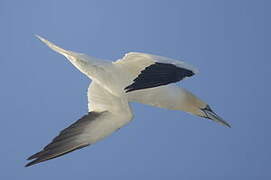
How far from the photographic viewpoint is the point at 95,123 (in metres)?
5.21

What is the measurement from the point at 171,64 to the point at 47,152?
1.45 metres

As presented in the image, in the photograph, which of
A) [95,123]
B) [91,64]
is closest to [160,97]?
[95,123]

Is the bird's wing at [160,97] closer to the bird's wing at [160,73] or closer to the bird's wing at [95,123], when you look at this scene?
the bird's wing at [95,123]

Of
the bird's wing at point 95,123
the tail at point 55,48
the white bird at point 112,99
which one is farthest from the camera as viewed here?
the bird's wing at point 95,123

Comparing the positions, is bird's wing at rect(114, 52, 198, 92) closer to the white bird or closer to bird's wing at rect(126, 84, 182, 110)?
the white bird

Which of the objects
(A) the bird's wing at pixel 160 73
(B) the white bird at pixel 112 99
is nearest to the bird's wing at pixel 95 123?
(B) the white bird at pixel 112 99

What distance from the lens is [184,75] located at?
3.82 m

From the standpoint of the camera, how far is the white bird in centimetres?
444

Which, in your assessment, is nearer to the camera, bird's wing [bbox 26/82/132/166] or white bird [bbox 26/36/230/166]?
white bird [bbox 26/36/230/166]

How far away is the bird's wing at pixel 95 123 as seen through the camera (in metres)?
4.91

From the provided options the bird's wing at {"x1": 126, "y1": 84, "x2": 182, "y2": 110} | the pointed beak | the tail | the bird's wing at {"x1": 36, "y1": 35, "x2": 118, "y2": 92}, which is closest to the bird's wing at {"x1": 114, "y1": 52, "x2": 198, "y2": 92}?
the bird's wing at {"x1": 36, "y1": 35, "x2": 118, "y2": 92}

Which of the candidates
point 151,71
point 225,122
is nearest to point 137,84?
point 151,71

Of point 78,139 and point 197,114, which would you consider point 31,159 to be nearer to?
point 78,139

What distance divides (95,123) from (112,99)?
10.0 inches
